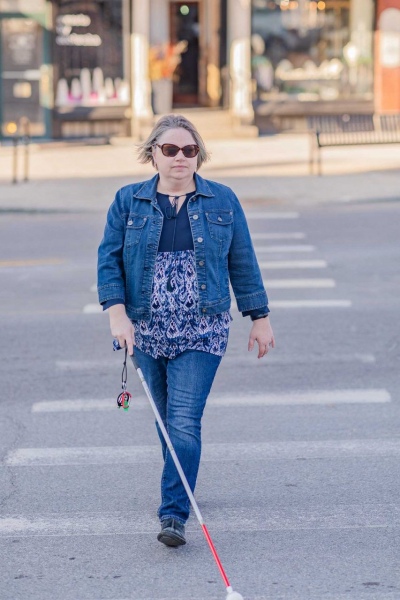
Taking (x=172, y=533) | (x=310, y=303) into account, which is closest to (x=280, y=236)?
(x=310, y=303)

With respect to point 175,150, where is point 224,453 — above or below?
below

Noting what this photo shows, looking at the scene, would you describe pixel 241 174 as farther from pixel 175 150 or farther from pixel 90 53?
pixel 175 150

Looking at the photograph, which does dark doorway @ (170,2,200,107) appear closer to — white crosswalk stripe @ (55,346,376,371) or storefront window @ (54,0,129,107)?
storefront window @ (54,0,129,107)

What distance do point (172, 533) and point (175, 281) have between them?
3.63 ft

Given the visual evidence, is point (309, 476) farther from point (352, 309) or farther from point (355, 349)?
point (352, 309)

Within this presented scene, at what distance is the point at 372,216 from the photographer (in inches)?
690

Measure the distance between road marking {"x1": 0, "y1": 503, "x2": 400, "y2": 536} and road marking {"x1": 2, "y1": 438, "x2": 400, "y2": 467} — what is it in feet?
2.77

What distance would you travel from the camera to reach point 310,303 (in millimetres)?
11375

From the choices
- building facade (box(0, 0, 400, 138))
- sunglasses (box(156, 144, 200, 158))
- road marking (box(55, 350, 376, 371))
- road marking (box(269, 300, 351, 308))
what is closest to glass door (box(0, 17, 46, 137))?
building facade (box(0, 0, 400, 138))

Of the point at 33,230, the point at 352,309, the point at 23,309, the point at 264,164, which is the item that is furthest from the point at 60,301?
the point at 264,164

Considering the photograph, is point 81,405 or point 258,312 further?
point 81,405

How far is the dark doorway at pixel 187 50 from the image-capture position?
28.9 metres

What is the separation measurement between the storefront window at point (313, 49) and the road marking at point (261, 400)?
21329 millimetres

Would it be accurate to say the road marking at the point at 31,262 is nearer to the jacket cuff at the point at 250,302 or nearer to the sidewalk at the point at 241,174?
the sidewalk at the point at 241,174
